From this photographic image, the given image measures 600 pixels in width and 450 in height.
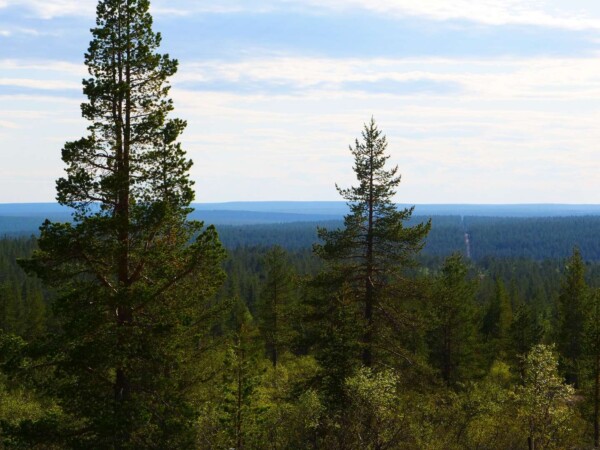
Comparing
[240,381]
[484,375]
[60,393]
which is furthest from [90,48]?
[484,375]

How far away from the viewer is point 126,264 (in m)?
16.3

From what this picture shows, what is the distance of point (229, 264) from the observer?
5891 inches

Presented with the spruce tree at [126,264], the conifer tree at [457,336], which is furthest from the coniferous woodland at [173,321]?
the conifer tree at [457,336]

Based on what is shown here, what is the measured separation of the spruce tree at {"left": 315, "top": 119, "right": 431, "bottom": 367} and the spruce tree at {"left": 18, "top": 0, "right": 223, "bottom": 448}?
9.85 meters

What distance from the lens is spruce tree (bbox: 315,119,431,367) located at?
25.1 meters

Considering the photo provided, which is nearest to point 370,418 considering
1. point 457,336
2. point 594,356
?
point 594,356

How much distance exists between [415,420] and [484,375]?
20.4 meters

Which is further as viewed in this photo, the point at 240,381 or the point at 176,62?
the point at 240,381

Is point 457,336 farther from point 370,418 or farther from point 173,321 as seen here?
point 173,321

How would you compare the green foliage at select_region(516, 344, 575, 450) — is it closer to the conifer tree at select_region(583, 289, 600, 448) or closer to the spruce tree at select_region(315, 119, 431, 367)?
the spruce tree at select_region(315, 119, 431, 367)

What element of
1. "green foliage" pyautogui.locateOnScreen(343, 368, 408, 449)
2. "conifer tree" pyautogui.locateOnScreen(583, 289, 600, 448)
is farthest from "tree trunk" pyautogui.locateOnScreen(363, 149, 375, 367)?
"conifer tree" pyautogui.locateOnScreen(583, 289, 600, 448)

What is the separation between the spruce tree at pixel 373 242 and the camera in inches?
987

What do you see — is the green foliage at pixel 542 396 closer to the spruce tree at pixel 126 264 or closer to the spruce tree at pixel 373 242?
the spruce tree at pixel 373 242

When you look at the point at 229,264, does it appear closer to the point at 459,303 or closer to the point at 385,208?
the point at 459,303
